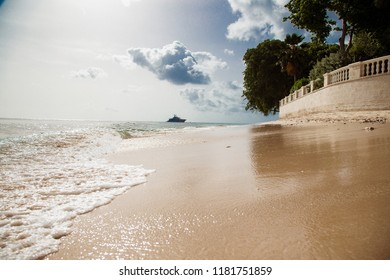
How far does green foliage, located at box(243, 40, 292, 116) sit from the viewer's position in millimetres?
34156

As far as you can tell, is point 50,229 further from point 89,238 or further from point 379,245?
point 379,245

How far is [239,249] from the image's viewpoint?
144cm

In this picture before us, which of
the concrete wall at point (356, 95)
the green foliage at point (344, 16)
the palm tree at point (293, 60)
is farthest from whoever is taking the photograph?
the palm tree at point (293, 60)

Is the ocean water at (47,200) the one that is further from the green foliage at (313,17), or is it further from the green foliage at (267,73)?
the green foliage at (267,73)

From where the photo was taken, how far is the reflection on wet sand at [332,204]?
1.35 meters

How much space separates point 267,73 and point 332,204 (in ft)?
115

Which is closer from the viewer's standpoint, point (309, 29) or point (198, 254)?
point (198, 254)

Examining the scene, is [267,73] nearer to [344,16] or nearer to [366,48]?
[366,48]

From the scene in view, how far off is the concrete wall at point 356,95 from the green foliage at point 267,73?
19.5m

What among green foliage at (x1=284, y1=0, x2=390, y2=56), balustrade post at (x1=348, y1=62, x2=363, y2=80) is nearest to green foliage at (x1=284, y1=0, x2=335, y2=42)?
green foliage at (x1=284, y1=0, x2=390, y2=56)

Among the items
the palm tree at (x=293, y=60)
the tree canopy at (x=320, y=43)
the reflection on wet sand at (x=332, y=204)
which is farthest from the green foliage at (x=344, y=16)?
the reflection on wet sand at (x=332, y=204)
